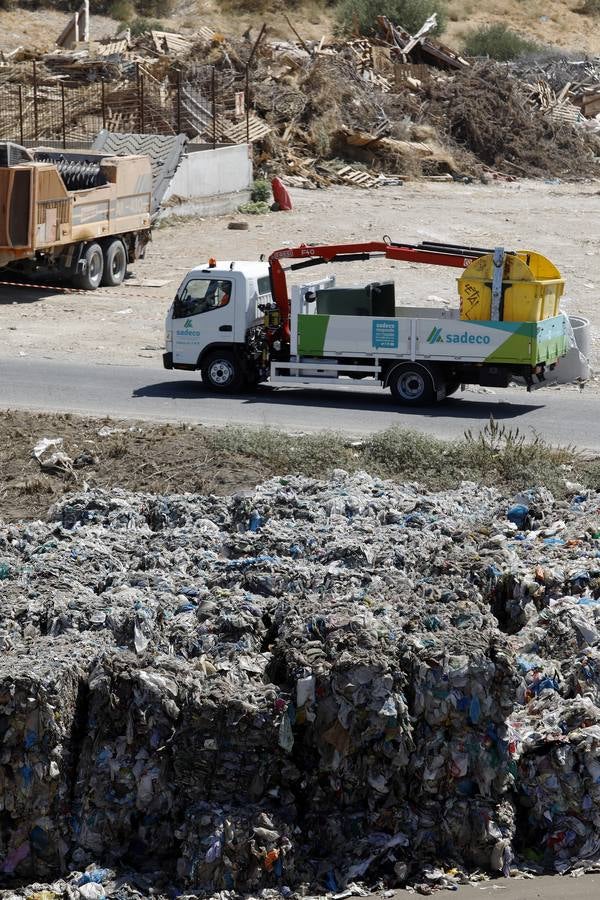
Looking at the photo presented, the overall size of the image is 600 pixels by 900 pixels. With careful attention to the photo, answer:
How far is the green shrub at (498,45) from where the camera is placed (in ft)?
184

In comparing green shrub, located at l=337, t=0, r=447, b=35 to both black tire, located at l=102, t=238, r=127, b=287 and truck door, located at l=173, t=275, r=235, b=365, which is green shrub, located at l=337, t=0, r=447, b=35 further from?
truck door, located at l=173, t=275, r=235, b=365

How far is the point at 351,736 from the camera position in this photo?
744cm

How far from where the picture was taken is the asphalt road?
55.1 feet

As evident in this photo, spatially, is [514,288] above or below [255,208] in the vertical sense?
below

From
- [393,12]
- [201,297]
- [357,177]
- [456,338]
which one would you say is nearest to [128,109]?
[357,177]

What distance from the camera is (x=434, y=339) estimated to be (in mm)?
17078

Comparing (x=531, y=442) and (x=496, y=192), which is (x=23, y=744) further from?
(x=496, y=192)

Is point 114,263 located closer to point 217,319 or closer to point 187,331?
point 187,331

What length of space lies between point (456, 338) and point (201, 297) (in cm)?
383

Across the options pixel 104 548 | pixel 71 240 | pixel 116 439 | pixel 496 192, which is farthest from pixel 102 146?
pixel 104 548

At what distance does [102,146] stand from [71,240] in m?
8.28

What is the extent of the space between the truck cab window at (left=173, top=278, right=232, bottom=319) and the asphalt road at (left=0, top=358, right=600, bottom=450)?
1242 mm

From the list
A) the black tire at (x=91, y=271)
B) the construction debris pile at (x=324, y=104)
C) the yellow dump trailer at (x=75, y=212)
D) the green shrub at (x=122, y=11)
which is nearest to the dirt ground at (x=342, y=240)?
the black tire at (x=91, y=271)

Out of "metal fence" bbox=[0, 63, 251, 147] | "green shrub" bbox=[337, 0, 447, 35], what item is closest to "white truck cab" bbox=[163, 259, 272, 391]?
"metal fence" bbox=[0, 63, 251, 147]
